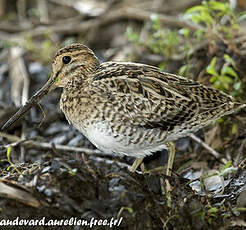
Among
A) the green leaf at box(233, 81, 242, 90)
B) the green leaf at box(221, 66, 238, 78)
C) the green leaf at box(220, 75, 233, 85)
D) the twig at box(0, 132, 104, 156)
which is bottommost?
the twig at box(0, 132, 104, 156)

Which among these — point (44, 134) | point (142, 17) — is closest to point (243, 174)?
point (44, 134)

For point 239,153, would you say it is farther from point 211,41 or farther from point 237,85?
point 211,41

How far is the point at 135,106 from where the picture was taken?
4023mm

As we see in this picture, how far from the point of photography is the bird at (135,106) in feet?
13.1

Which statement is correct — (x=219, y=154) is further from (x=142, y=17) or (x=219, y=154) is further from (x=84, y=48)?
(x=142, y=17)

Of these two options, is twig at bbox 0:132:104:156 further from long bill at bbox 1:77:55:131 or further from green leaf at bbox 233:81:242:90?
green leaf at bbox 233:81:242:90

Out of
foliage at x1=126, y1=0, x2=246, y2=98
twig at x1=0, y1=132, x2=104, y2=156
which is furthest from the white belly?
foliage at x1=126, y1=0, x2=246, y2=98

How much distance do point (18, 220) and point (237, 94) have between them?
295cm

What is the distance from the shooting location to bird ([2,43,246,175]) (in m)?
4.01

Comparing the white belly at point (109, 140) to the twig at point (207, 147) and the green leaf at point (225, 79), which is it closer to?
the twig at point (207, 147)

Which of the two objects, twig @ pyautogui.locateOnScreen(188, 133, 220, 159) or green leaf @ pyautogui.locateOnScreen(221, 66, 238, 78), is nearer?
twig @ pyautogui.locateOnScreen(188, 133, 220, 159)

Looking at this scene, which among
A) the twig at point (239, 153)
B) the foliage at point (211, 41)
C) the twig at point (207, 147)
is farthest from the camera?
the foliage at point (211, 41)

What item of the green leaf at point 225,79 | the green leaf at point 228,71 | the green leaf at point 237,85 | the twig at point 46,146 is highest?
the green leaf at point 228,71

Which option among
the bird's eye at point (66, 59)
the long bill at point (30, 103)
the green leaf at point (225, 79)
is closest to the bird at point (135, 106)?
the bird's eye at point (66, 59)
